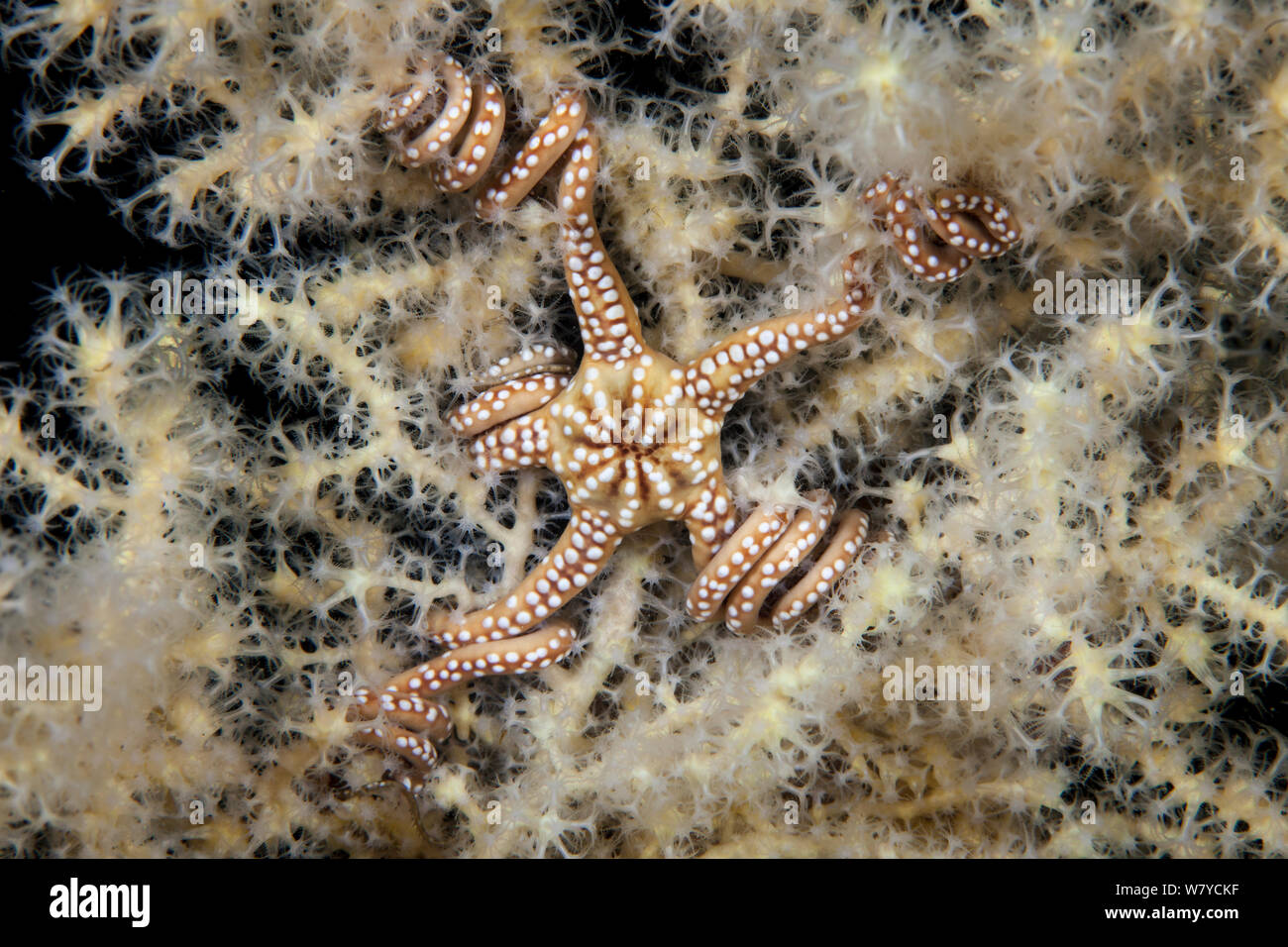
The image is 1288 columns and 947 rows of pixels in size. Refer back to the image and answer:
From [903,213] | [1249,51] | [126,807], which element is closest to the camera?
[1249,51]

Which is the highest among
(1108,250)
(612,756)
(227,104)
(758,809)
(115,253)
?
(227,104)

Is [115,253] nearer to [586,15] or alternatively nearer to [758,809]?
[586,15]

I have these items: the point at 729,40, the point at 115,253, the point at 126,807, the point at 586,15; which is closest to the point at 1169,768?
the point at 729,40

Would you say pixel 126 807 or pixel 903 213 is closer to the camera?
pixel 903 213

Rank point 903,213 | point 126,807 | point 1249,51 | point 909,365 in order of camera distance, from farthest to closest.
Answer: point 909,365 < point 126,807 < point 903,213 < point 1249,51

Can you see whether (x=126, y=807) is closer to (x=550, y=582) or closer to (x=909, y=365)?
(x=550, y=582)

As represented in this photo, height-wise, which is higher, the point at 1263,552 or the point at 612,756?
the point at 1263,552
